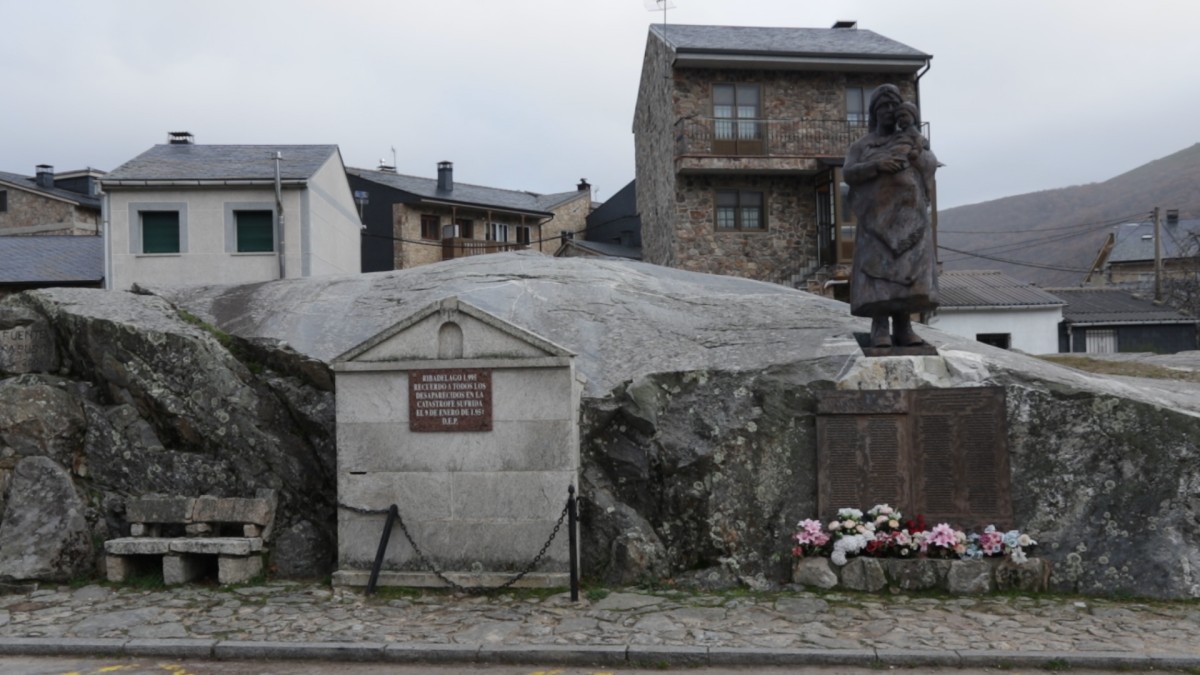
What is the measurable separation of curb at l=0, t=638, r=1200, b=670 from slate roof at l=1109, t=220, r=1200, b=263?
155 feet

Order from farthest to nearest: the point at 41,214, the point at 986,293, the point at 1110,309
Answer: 1. the point at 41,214
2. the point at 1110,309
3. the point at 986,293

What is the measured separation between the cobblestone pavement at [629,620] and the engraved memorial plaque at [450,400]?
1.58 m

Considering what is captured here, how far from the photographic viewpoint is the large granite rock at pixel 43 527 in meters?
9.34

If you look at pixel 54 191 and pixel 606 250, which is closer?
pixel 606 250

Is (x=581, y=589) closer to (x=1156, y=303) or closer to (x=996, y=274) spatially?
(x=996, y=274)

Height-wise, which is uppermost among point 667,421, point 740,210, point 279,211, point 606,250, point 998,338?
point 740,210

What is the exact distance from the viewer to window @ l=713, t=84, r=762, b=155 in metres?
29.3

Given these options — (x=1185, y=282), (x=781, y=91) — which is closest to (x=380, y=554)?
(x=781, y=91)

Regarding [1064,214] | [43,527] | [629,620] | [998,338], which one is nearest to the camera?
[629,620]

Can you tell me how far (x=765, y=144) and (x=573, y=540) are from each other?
22563mm

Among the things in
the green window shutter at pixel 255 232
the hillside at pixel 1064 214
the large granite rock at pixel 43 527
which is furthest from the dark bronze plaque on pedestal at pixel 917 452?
the hillside at pixel 1064 214

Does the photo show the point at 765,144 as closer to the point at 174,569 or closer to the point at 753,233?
the point at 753,233

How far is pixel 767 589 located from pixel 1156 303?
1357 inches

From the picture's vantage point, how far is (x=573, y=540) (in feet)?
28.6
